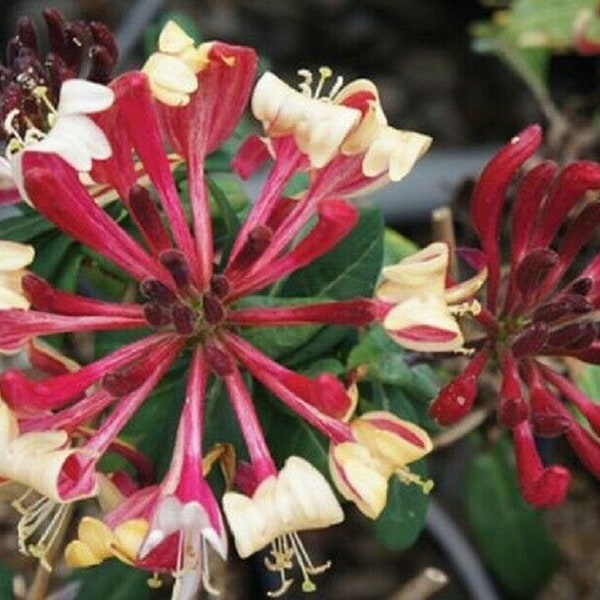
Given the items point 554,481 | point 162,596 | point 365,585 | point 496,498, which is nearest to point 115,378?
point 554,481

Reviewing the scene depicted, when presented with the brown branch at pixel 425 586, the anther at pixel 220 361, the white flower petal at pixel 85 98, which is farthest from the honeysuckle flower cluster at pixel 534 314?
the brown branch at pixel 425 586

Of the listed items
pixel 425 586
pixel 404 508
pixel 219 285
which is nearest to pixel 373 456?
pixel 219 285

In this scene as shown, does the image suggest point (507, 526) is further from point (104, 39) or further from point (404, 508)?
point (104, 39)

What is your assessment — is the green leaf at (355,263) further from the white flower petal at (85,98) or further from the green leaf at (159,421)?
the white flower petal at (85,98)

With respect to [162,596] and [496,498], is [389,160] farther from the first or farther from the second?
[496,498]

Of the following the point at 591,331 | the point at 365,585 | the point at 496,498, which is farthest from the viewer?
the point at 365,585

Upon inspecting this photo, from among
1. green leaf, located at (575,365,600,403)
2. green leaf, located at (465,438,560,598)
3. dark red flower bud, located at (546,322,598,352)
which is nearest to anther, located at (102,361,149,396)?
dark red flower bud, located at (546,322,598,352)
